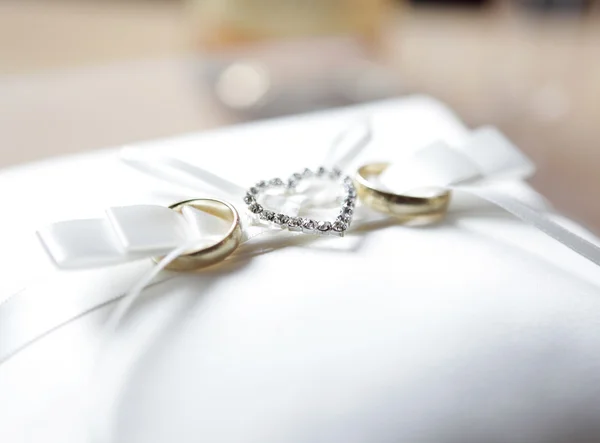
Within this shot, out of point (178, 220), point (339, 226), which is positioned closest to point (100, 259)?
point (178, 220)

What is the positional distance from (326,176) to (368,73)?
0.89 meters

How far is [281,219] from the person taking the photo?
0.49m

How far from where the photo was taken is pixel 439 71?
1.48 m

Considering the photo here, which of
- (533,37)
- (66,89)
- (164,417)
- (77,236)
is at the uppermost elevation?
(533,37)

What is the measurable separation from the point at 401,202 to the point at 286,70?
915 mm

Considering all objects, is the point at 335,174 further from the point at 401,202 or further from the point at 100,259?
the point at 100,259

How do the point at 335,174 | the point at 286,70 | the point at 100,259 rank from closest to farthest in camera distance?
the point at 100,259 → the point at 335,174 → the point at 286,70

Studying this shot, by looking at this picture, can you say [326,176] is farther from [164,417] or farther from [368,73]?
[368,73]

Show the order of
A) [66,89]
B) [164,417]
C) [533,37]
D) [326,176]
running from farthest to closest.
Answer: [533,37], [66,89], [326,176], [164,417]

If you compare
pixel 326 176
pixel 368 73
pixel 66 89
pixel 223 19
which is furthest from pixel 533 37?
pixel 326 176

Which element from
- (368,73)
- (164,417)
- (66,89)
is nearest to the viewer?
(164,417)

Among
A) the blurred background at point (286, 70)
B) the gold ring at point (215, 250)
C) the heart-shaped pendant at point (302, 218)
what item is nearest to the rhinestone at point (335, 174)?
the heart-shaped pendant at point (302, 218)

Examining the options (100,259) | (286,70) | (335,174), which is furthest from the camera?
(286,70)

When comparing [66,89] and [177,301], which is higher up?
[66,89]
